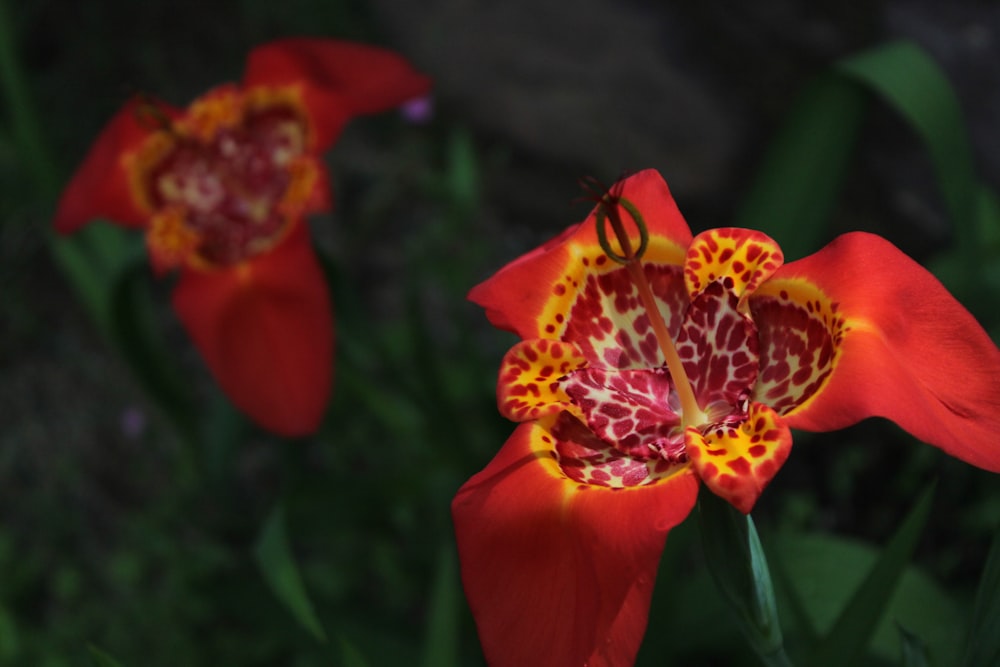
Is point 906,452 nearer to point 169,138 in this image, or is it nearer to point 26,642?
point 169,138

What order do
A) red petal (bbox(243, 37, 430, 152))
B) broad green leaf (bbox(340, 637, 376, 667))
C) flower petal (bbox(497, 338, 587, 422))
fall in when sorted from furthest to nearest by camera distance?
red petal (bbox(243, 37, 430, 152)) < broad green leaf (bbox(340, 637, 376, 667)) < flower petal (bbox(497, 338, 587, 422))

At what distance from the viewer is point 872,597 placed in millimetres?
722

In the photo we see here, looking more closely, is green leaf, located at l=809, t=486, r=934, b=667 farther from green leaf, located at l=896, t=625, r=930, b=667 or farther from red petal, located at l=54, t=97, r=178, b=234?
red petal, located at l=54, t=97, r=178, b=234

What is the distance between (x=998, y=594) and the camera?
0.58 metres

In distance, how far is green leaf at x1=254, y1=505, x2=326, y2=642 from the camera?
0.77m

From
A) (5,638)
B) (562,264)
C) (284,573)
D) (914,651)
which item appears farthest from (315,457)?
(914,651)

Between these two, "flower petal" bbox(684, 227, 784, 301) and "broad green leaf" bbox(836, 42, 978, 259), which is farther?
"broad green leaf" bbox(836, 42, 978, 259)

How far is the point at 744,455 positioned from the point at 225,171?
939 mm

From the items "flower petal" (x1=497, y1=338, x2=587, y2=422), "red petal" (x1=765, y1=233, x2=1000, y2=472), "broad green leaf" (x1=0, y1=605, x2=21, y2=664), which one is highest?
"red petal" (x1=765, y1=233, x2=1000, y2=472)

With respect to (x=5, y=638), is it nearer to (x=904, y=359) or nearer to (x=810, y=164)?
(x=904, y=359)

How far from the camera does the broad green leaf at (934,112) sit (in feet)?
3.03

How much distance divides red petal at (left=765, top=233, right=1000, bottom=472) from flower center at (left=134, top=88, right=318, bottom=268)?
82 centimetres

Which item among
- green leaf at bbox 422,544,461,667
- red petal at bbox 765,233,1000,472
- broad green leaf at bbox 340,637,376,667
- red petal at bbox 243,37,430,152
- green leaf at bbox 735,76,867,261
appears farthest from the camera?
red petal at bbox 243,37,430,152

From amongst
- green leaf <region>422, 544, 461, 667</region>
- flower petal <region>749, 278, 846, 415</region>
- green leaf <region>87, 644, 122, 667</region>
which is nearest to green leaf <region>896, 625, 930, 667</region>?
flower petal <region>749, 278, 846, 415</region>
